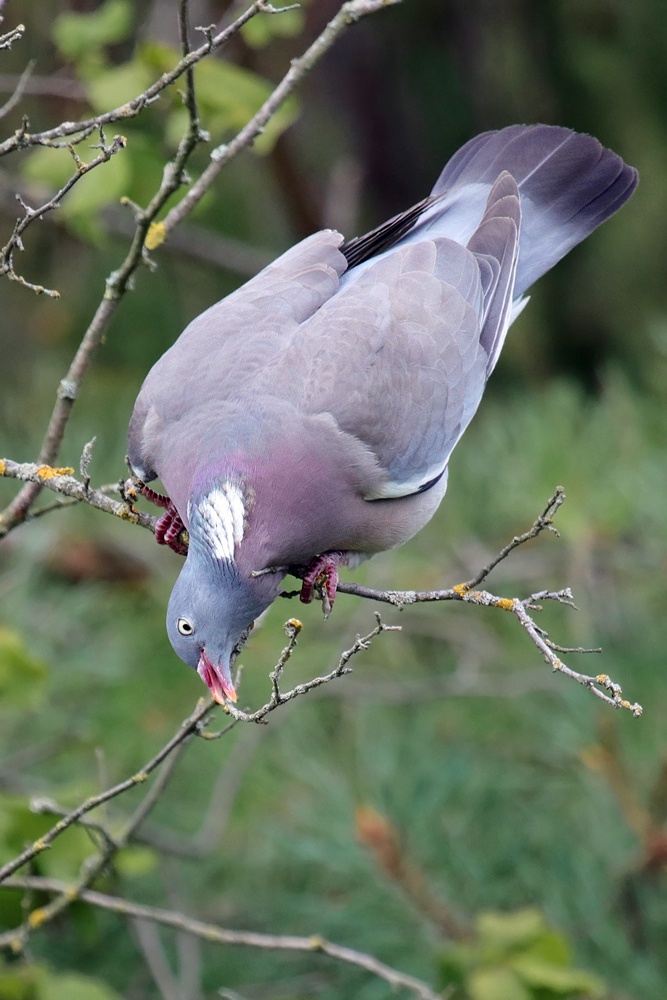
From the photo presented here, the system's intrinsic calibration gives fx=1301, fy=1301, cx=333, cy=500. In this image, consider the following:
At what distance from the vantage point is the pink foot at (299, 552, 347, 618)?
2.54m

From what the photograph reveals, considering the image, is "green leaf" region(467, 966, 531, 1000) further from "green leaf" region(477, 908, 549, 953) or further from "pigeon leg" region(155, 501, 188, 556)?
"pigeon leg" region(155, 501, 188, 556)

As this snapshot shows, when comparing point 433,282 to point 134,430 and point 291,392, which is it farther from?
point 134,430

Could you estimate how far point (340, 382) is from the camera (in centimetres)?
266

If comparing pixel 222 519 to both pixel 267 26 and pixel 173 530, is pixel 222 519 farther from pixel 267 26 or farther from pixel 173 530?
pixel 267 26

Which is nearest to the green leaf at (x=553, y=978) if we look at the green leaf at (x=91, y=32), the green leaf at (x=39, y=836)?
the green leaf at (x=39, y=836)

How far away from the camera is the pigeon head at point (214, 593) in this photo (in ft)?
7.59

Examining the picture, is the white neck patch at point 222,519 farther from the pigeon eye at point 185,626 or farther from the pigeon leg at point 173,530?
the pigeon leg at point 173,530

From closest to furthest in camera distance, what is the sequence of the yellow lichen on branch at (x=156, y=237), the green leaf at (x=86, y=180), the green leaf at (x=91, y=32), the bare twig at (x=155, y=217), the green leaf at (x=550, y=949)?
the bare twig at (x=155, y=217), the yellow lichen on branch at (x=156, y=237), the green leaf at (x=550, y=949), the green leaf at (x=86, y=180), the green leaf at (x=91, y=32)

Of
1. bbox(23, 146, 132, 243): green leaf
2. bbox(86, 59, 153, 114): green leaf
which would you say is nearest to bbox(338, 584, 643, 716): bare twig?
bbox(23, 146, 132, 243): green leaf

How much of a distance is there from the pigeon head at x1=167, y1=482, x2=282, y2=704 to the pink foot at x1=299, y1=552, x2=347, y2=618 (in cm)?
18

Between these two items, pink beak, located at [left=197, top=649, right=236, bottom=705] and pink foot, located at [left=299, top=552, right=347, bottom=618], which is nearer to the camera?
pink beak, located at [left=197, top=649, right=236, bottom=705]

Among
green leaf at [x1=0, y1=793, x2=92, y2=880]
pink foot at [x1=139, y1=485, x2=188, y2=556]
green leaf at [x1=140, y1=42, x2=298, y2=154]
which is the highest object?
green leaf at [x1=140, y1=42, x2=298, y2=154]

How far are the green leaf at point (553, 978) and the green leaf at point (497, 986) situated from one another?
0.06ft

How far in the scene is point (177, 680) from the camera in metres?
3.83
